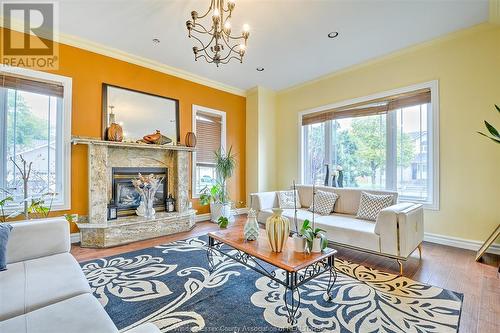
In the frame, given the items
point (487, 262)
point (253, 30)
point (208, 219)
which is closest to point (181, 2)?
point (253, 30)

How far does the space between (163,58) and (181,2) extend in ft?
5.25

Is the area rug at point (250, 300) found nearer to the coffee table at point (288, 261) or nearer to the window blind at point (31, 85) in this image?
the coffee table at point (288, 261)

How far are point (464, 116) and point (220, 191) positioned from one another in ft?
14.2

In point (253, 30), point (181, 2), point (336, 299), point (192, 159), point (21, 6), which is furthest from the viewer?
point (192, 159)

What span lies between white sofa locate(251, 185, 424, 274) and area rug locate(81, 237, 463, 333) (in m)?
0.28

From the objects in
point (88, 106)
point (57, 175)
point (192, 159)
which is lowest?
point (57, 175)

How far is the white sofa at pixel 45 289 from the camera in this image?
1019 mm

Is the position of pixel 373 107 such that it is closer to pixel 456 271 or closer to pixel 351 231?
pixel 351 231

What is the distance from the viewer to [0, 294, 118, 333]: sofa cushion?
0.99 metres

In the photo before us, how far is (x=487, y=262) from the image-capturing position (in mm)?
2742

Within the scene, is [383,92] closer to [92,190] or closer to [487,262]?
[487,262]

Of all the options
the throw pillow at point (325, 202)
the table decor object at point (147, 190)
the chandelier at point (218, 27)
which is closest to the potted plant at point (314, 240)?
the throw pillow at point (325, 202)

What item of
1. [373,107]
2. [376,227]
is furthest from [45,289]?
[373,107]

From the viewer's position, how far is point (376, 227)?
2635mm
